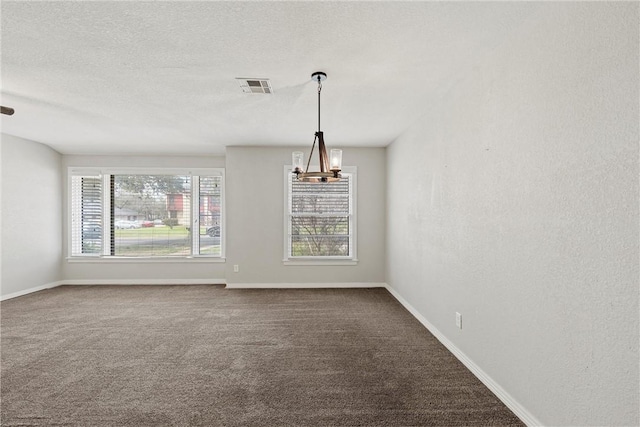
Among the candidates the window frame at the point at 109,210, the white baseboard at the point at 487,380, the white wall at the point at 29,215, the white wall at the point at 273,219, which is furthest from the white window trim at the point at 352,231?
the white wall at the point at 29,215

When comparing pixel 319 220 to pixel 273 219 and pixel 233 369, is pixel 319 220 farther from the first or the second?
pixel 233 369

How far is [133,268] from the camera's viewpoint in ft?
19.3

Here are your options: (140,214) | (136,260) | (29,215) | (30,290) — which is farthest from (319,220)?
(30,290)

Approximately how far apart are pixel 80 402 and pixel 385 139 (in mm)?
4547

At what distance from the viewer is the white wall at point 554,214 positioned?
1.37m

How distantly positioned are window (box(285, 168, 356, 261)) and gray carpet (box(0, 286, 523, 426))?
1334 mm

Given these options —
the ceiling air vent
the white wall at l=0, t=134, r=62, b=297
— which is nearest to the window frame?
the white wall at l=0, t=134, r=62, b=297

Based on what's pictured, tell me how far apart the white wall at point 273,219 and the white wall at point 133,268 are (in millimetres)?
837

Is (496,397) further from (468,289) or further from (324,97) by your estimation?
(324,97)

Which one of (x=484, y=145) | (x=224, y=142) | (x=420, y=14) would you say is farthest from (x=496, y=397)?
(x=224, y=142)

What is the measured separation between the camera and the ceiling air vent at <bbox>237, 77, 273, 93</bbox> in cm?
276

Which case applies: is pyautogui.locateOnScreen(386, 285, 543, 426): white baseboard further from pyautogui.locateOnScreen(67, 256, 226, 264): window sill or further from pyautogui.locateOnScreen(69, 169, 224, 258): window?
pyautogui.locateOnScreen(69, 169, 224, 258): window

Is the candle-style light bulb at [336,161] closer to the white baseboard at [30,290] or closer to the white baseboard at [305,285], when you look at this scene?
the white baseboard at [305,285]

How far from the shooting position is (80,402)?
2178 millimetres
